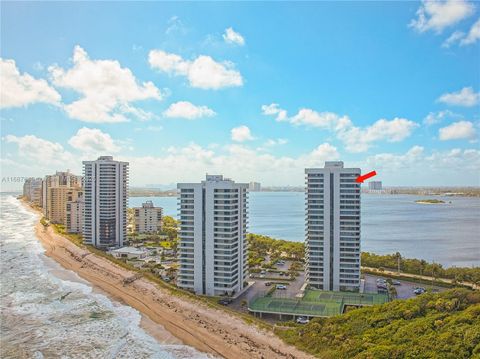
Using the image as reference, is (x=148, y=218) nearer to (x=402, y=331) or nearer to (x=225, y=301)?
(x=225, y=301)

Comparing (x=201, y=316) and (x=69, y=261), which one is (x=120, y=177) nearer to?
(x=69, y=261)

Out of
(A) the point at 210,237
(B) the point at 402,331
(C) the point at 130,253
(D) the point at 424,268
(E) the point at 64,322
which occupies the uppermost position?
(A) the point at 210,237

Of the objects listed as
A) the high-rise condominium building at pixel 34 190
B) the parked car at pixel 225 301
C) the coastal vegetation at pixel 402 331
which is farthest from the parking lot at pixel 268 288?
the high-rise condominium building at pixel 34 190

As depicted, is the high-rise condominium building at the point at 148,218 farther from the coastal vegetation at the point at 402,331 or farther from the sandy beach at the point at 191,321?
the coastal vegetation at the point at 402,331

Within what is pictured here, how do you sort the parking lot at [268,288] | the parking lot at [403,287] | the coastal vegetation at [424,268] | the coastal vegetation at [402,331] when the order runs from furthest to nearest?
the coastal vegetation at [424,268], the parking lot at [403,287], the parking lot at [268,288], the coastal vegetation at [402,331]

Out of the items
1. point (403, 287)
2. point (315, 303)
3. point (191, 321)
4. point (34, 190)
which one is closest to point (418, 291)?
point (403, 287)

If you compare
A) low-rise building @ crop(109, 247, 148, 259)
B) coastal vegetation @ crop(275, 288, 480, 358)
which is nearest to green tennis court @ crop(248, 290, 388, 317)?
coastal vegetation @ crop(275, 288, 480, 358)
